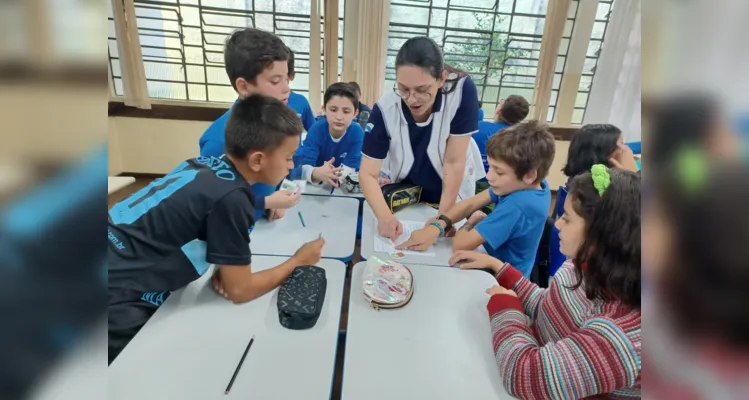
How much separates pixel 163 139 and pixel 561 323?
160 inches

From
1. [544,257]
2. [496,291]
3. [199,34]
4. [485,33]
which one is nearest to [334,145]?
[544,257]

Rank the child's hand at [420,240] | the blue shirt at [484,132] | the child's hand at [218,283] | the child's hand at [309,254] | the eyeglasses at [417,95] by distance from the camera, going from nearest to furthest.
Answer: the child's hand at [218,283]
the child's hand at [309,254]
the child's hand at [420,240]
the eyeglasses at [417,95]
the blue shirt at [484,132]

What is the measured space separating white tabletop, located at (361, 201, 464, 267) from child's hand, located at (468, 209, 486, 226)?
47 mm

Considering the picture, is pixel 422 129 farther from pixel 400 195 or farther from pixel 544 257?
pixel 544 257

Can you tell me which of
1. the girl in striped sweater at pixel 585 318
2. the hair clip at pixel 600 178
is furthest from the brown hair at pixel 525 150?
the hair clip at pixel 600 178

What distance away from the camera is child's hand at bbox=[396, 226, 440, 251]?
4.65 feet

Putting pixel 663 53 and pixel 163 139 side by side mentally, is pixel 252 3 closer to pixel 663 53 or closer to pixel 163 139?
pixel 163 139

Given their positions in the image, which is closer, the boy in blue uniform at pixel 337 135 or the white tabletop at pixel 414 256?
the white tabletop at pixel 414 256

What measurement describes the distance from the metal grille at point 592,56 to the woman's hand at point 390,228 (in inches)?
142

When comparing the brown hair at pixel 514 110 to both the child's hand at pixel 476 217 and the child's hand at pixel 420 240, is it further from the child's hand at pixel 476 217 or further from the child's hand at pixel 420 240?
the child's hand at pixel 420 240

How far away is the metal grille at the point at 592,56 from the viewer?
13.1ft

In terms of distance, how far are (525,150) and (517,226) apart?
0.93 feet

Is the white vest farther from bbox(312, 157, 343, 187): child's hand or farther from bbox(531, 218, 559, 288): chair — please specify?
bbox(531, 218, 559, 288): chair

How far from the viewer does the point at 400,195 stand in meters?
1.76
